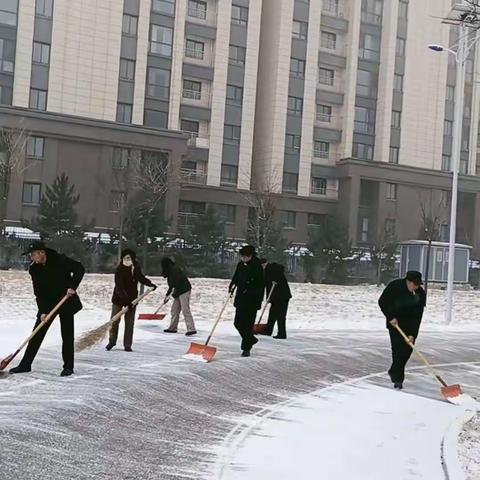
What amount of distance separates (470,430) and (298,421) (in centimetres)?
172

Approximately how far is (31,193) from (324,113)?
22.4m

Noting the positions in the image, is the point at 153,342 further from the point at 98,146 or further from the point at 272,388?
the point at 98,146

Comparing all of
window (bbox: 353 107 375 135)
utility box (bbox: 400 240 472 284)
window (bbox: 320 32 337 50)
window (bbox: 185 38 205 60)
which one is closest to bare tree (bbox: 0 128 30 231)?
window (bbox: 185 38 205 60)

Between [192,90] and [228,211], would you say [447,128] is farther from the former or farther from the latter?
[192,90]

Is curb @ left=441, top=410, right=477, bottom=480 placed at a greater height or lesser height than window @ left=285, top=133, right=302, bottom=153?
lesser

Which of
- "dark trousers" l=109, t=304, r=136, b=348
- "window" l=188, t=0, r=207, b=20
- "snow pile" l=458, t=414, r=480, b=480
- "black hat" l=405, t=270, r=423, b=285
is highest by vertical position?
"window" l=188, t=0, r=207, b=20

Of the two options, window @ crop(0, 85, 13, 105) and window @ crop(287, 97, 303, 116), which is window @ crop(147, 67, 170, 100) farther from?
window @ crop(287, 97, 303, 116)

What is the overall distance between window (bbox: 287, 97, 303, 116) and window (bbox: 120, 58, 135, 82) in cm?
1195

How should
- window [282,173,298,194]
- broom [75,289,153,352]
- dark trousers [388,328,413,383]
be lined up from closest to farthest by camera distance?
dark trousers [388,328,413,383] → broom [75,289,153,352] → window [282,173,298,194]

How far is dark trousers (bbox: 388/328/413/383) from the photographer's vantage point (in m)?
9.45

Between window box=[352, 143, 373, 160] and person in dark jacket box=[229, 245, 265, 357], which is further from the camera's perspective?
window box=[352, 143, 373, 160]

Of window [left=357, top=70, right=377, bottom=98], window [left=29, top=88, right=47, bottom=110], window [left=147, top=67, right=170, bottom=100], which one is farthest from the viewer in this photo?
window [left=357, top=70, right=377, bottom=98]

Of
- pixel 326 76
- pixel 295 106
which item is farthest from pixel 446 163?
pixel 295 106

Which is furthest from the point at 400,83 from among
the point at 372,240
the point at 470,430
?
the point at 470,430
